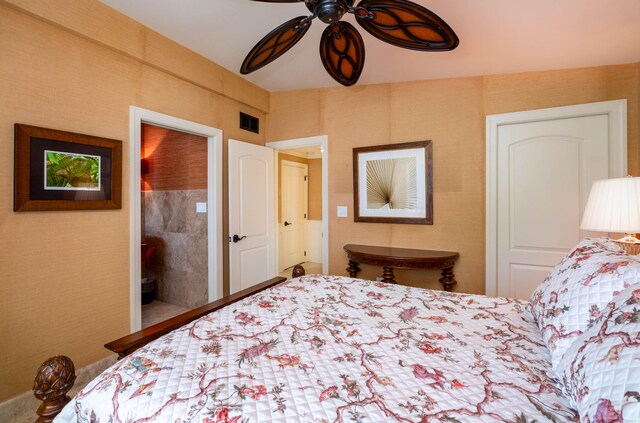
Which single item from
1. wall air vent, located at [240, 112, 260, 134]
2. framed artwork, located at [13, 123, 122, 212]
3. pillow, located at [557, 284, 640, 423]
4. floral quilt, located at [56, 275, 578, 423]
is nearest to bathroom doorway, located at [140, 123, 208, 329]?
wall air vent, located at [240, 112, 260, 134]

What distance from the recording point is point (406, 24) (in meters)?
1.43

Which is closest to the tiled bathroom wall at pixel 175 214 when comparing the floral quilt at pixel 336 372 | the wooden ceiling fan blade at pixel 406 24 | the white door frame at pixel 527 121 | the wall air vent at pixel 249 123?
the wall air vent at pixel 249 123

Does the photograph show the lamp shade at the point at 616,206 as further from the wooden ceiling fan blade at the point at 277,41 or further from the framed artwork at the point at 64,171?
the framed artwork at the point at 64,171

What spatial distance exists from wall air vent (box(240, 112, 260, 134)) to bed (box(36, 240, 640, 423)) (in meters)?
2.57

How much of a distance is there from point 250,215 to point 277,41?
6.76 ft

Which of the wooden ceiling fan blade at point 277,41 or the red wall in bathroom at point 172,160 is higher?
the wooden ceiling fan blade at point 277,41

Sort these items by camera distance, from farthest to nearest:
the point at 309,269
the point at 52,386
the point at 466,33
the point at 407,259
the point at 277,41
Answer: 1. the point at 309,269
2. the point at 407,259
3. the point at 466,33
4. the point at 277,41
5. the point at 52,386

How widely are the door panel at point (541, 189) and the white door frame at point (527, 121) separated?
0.12 ft

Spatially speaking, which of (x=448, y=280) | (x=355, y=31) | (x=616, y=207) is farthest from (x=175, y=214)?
(x=616, y=207)

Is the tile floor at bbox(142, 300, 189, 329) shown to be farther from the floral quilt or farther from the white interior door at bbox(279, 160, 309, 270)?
the floral quilt

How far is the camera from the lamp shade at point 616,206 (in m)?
1.63

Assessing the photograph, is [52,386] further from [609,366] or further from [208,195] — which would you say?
[208,195]

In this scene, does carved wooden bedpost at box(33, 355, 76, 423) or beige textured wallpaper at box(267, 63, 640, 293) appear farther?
beige textured wallpaper at box(267, 63, 640, 293)

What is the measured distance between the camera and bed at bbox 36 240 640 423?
0.73 m
